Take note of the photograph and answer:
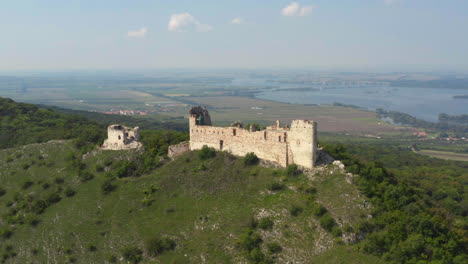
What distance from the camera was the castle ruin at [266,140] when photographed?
3541 cm

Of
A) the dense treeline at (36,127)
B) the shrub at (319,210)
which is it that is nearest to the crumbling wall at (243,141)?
the shrub at (319,210)

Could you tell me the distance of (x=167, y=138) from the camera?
1909 inches

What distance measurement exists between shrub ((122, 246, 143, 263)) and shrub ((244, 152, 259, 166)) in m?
13.5

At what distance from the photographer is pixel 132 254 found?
30.9 m

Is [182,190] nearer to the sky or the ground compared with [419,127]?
nearer to the sky

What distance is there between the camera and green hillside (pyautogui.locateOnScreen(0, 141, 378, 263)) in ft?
97.4

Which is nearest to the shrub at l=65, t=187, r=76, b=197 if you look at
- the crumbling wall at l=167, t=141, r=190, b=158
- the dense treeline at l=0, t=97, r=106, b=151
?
the dense treeline at l=0, t=97, r=106, b=151

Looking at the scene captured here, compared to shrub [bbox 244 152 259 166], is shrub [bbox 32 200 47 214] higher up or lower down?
lower down

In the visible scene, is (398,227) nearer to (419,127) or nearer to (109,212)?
(109,212)

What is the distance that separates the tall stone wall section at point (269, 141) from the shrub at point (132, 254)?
14.3m

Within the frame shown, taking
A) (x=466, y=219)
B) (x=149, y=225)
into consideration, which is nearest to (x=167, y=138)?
(x=149, y=225)

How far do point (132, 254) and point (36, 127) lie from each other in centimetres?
4536

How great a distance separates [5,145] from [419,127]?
142 m

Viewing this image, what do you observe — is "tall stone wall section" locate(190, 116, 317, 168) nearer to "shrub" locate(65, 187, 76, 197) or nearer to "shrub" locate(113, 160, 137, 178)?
"shrub" locate(113, 160, 137, 178)
